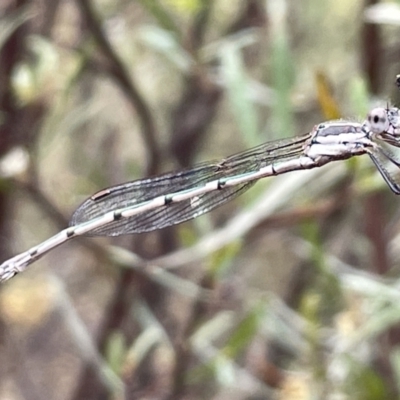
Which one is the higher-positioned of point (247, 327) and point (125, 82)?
point (125, 82)

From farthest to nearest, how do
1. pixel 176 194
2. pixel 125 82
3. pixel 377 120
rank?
1. pixel 125 82
2. pixel 176 194
3. pixel 377 120

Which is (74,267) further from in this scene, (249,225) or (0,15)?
(249,225)

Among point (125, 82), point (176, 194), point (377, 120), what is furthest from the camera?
point (125, 82)

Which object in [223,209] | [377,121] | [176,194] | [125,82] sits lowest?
[377,121]

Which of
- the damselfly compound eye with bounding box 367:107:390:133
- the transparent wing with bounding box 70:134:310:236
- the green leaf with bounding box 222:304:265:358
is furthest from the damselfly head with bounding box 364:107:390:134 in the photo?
the green leaf with bounding box 222:304:265:358

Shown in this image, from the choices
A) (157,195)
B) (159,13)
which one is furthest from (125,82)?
(157,195)

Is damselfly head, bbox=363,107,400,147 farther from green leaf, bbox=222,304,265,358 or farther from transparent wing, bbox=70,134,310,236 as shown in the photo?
green leaf, bbox=222,304,265,358

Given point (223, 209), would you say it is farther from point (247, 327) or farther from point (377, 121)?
point (377, 121)
